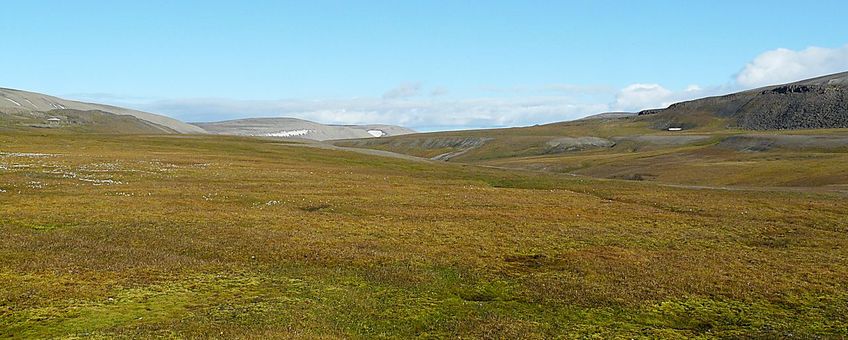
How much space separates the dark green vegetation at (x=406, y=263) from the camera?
25.3 meters

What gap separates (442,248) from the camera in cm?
4016

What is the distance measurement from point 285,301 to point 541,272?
13.6 m

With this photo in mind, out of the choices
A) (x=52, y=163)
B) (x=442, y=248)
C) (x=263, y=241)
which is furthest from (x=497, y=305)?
(x=52, y=163)

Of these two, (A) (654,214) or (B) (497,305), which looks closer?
(B) (497,305)

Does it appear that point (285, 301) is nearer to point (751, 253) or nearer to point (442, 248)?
point (442, 248)

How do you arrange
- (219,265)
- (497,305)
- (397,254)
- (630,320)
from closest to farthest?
(630,320) → (497,305) → (219,265) → (397,254)

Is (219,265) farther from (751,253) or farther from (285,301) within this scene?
(751,253)

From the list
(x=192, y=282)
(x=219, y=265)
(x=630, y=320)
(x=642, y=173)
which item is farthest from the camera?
(x=642, y=173)

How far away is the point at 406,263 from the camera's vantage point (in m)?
35.8

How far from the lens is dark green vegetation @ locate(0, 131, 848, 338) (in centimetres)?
2534

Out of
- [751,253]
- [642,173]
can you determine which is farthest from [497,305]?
[642,173]

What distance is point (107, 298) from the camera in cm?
2708

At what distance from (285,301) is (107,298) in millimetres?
7045

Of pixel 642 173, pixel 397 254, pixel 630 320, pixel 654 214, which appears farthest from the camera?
pixel 642 173
